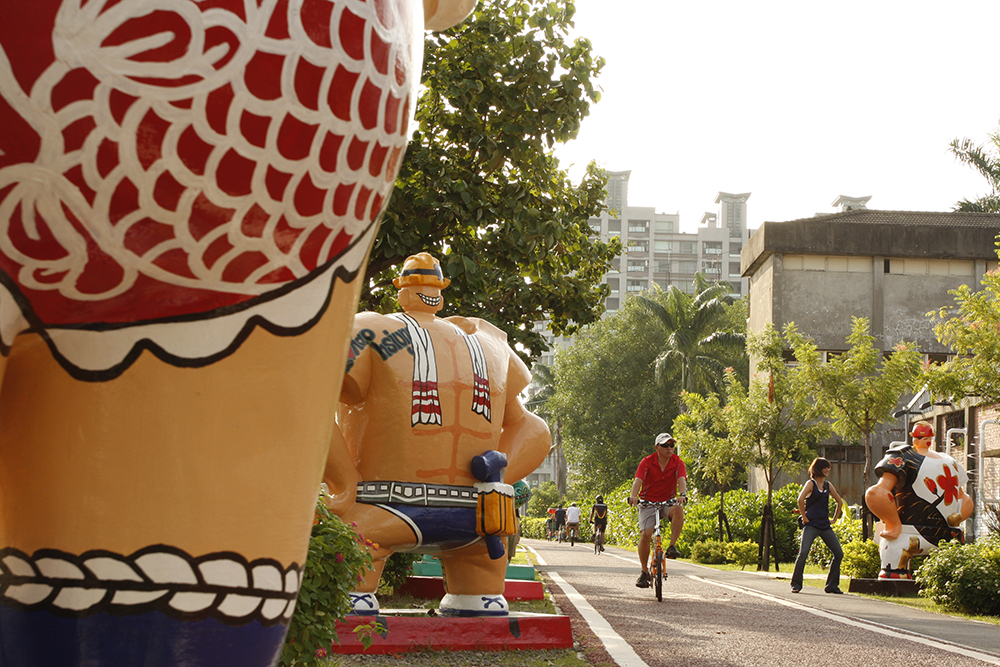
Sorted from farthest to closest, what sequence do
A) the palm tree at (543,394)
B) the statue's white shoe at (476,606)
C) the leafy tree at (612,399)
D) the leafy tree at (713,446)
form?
the palm tree at (543,394) < the leafy tree at (612,399) < the leafy tree at (713,446) < the statue's white shoe at (476,606)

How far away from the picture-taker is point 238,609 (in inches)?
50.7

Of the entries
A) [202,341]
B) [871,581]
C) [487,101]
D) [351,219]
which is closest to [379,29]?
[351,219]

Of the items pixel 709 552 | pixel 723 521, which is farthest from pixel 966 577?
pixel 723 521

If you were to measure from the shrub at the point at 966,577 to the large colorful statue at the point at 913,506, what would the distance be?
1359mm

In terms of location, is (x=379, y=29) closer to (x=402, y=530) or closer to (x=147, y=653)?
(x=147, y=653)

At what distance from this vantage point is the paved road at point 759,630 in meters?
5.95

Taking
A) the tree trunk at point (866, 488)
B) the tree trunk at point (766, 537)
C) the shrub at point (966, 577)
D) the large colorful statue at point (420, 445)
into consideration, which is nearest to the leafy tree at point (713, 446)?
the tree trunk at point (766, 537)

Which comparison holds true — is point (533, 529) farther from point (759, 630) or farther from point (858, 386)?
point (759, 630)

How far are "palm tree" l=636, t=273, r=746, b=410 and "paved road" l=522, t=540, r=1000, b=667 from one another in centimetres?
3198

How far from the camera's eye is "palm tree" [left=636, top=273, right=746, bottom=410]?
43375 millimetres

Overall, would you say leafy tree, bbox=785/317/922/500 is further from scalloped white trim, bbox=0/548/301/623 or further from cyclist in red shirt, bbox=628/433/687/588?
scalloped white trim, bbox=0/548/301/623

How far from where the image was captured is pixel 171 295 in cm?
118

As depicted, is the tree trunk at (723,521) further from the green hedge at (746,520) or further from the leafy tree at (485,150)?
the leafy tree at (485,150)

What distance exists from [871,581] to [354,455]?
8663mm
